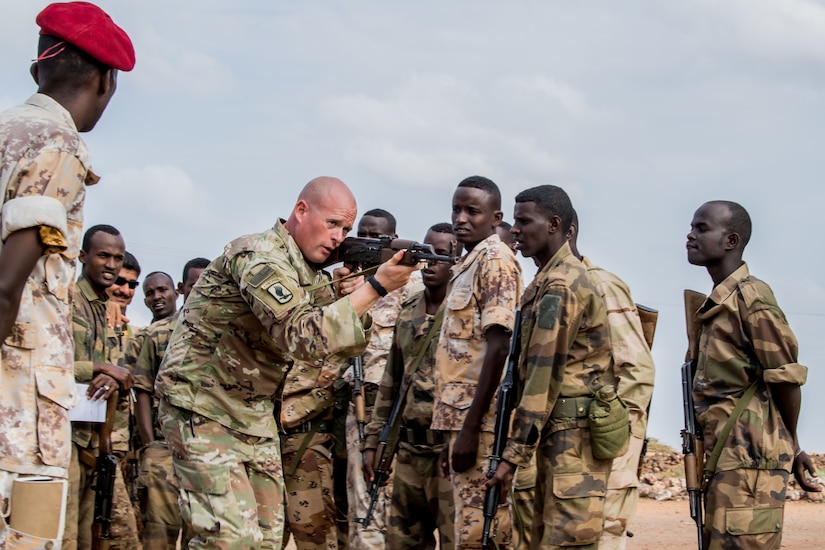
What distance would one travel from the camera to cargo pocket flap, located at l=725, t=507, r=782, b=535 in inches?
235

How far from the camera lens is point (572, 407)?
5871 mm

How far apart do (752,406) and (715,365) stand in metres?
0.34

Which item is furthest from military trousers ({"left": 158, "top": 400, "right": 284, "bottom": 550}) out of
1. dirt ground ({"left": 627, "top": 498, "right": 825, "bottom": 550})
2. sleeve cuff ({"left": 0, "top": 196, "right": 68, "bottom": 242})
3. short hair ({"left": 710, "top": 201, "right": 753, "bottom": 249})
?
dirt ground ({"left": 627, "top": 498, "right": 825, "bottom": 550})

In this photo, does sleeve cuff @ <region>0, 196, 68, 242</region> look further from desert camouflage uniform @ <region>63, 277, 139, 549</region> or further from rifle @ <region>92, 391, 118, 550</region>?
rifle @ <region>92, 391, 118, 550</region>

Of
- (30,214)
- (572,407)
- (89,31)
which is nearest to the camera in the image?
(30,214)

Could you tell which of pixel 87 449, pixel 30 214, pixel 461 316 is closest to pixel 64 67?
pixel 30 214

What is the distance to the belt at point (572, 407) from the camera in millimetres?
5859

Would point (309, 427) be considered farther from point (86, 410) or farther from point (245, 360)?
point (245, 360)

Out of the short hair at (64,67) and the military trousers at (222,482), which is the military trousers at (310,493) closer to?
the military trousers at (222,482)

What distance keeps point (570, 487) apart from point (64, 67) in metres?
3.44

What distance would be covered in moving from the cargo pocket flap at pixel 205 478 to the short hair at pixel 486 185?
9.92 feet

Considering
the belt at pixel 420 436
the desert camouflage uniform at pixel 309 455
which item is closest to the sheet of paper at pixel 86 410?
the desert camouflage uniform at pixel 309 455

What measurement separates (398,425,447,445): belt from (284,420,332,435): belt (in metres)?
1.15

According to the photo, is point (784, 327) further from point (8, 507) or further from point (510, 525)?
point (8, 507)
